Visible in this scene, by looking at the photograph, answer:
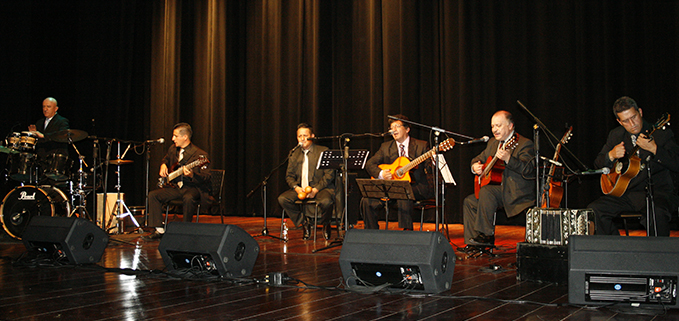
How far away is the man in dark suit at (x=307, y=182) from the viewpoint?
5.84 metres

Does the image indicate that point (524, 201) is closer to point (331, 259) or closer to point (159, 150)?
point (331, 259)

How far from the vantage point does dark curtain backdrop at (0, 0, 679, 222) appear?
253 inches

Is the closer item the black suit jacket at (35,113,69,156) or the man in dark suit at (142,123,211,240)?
the man in dark suit at (142,123,211,240)

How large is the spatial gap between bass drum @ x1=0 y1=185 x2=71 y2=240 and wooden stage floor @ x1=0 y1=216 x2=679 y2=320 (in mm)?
2023

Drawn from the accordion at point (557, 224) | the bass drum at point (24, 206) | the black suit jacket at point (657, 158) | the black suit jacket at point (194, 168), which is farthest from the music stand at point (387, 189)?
the bass drum at point (24, 206)

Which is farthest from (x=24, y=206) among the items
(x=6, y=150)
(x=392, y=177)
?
(x=392, y=177)

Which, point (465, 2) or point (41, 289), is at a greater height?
point (465, 2)

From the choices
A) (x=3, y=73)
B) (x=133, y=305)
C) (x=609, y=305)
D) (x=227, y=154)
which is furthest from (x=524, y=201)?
(x=3, y=73)

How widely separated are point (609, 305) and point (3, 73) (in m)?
8.64

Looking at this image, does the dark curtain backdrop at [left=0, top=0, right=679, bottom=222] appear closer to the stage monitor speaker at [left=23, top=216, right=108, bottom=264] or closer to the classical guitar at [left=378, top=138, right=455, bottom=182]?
the classical guitar at [left=378, top=138, right=455, bottom=182]

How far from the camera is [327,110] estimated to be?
829cm

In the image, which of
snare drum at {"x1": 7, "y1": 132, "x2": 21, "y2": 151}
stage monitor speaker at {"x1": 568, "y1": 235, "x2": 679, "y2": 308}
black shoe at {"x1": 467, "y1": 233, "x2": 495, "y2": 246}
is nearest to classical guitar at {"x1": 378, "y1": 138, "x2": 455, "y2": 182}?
black shoe at {"x1": 467, "y1": 233, "x2": 495, "y2": 246}

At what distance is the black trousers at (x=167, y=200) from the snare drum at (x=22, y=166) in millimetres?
1330

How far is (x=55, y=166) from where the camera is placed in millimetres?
6172
